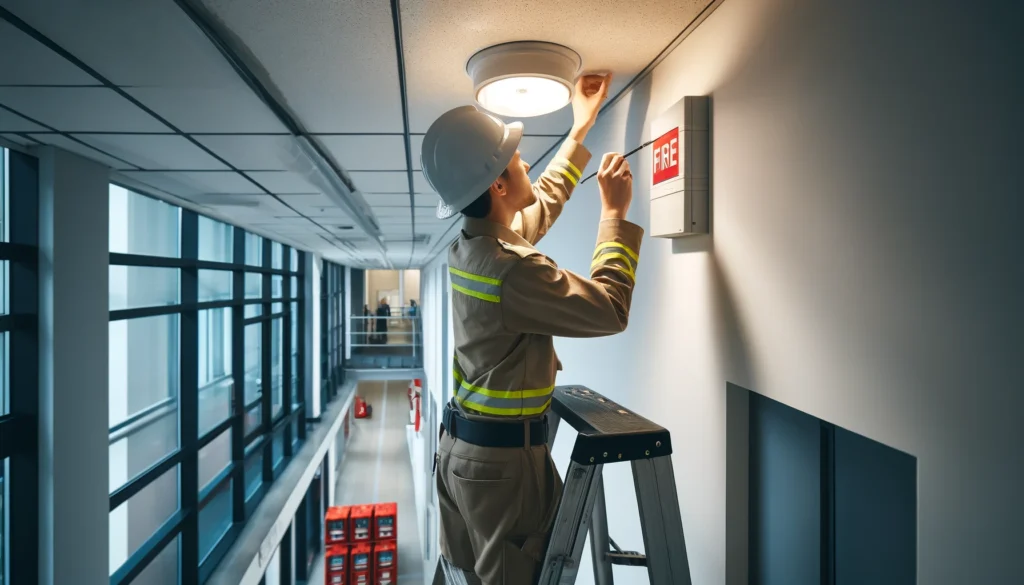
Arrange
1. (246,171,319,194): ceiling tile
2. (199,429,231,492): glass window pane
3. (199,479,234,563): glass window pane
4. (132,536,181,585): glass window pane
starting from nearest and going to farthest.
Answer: (246,171,319,194): ceiling tile < (132,536,181,585): glass window pane < (199,479,234,563): glass window pane < (199,429,231,492): glass window pane

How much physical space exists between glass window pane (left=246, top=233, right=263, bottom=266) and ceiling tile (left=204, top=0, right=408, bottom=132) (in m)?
5.51

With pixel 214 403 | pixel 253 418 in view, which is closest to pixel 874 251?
pixel 214 403

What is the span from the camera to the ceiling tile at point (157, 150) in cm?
230

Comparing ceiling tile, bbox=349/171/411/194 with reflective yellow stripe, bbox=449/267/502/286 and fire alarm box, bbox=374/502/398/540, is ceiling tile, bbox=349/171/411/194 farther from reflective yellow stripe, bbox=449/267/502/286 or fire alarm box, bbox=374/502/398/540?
fire alarm box, bbox=374/502/398/540

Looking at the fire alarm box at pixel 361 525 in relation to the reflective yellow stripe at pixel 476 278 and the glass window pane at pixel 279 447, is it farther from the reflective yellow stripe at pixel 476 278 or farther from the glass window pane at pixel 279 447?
the reflective yellow stripe at pixel 476 278

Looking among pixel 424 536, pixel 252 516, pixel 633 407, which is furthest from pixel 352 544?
pixel 633 407

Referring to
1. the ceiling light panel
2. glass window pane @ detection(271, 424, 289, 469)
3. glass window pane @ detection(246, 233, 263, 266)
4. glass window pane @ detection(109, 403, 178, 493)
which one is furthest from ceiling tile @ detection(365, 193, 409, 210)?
glass window pane @ detection(271, 424, 289, 469)

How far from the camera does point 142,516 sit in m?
4.18

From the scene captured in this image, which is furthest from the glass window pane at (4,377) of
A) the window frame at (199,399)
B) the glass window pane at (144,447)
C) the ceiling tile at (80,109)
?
the glass window pane at (144,447)

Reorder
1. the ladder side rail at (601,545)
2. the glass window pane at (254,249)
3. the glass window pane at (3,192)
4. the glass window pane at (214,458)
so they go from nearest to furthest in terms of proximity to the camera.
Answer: the ladder side rail at (601,545)
the glass window pane at (3,192)
the glass window pane at (214,458)
the glass window pane at (254,249)

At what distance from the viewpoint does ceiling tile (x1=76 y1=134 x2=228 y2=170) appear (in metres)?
2.30

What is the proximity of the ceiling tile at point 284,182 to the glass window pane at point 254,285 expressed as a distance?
3.68m

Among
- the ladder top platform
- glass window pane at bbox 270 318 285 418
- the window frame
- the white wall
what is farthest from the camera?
glass window pane at bbox 270 318 285 418

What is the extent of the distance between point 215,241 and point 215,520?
2.87m
